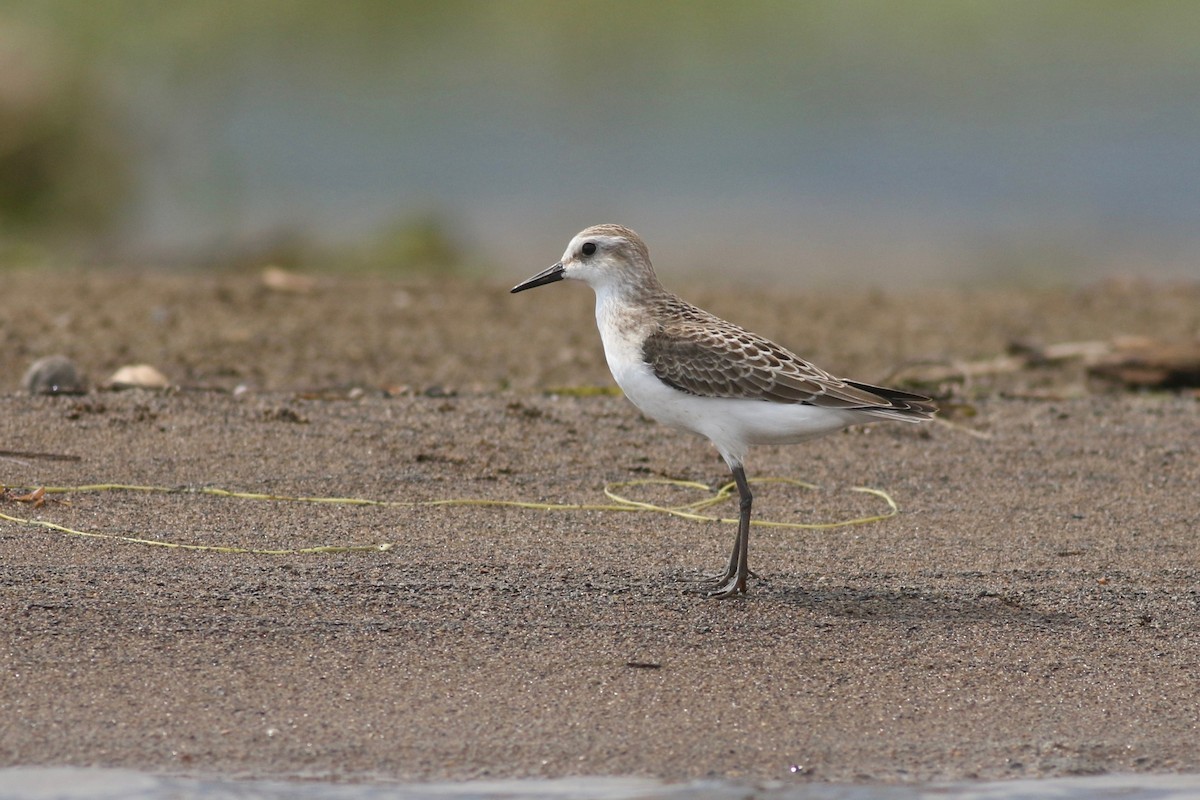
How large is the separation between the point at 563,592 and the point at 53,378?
149 inches

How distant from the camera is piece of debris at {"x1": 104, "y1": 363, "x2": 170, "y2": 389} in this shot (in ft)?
29.1

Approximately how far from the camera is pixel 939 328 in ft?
39.4

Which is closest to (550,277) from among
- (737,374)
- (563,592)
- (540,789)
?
(737,374)

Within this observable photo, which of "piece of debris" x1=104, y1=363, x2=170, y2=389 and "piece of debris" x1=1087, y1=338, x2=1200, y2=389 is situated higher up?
"piece of debris" x1=1087, y1=338, x2=1200, y2=389

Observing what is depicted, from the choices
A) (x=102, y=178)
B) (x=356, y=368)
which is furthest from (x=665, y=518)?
(x=102, y=178)

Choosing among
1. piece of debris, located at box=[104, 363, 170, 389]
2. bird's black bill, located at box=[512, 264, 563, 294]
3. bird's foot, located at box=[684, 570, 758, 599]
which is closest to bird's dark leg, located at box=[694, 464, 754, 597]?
bird's foot, located at box=[684, 570, 758, 599]

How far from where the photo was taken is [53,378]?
8.64 meters

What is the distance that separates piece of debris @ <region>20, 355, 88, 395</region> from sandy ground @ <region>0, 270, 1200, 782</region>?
0.19 meters

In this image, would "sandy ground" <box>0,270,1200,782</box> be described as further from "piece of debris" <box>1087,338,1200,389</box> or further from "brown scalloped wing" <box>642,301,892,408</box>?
"brown scalloped wing" <box>642,301,892,408</box>

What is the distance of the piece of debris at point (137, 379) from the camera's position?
886cm

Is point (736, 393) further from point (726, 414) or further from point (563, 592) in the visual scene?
point (563, 592)

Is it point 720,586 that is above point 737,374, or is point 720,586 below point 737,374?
below

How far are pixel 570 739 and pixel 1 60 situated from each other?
1447 cm

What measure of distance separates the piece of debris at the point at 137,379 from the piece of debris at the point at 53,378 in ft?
0.69
